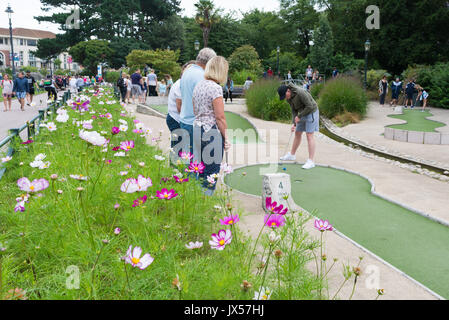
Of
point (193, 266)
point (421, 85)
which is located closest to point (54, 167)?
point (193, 266)

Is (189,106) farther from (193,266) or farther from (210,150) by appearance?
(193,266)

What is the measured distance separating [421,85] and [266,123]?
1284cm

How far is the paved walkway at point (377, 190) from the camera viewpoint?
275cm

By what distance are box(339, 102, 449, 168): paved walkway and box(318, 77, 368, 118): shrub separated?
0.65 metres

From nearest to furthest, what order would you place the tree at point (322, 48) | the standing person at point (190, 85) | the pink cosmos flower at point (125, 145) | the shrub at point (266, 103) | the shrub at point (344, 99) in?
the pink cosmos flower at point (125, 145)
the standing person at point (190, 85)
the shrub at point (266, 103)
the shrub at point (344, 99)
the tree at point (322, 48)

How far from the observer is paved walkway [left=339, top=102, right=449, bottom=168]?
8.69m

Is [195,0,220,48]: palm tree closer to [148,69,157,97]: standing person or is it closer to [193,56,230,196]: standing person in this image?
[148,69,157,97]: standing person

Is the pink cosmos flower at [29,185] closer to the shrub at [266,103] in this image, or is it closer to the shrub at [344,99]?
the shrub at [266,103]

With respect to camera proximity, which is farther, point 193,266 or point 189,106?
point 189,106

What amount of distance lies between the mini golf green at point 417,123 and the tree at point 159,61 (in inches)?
824

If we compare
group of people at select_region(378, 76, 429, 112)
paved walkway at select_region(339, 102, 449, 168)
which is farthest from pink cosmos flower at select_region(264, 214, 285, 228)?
group of people at select_region(378, 76, 429, 112)

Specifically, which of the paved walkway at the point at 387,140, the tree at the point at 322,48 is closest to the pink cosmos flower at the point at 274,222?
the paved walkway at the point at 387,140

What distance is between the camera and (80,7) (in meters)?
53.3

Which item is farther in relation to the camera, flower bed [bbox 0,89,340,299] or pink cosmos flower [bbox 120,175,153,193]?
pink cosmos flower [bbox 120,175,153,193]
